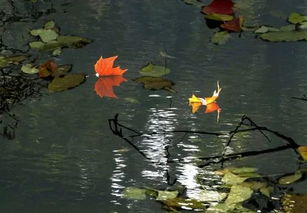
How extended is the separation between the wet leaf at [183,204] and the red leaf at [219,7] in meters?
0.94

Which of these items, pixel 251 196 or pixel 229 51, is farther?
pixel 229 51

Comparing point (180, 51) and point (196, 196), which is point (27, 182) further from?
point (180, 51)

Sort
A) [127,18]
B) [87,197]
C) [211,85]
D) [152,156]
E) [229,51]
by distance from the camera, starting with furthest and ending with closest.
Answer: [127,18] < [229,51] < [211,85] < [152,156] < [87,197]

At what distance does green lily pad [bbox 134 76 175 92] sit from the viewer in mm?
1569

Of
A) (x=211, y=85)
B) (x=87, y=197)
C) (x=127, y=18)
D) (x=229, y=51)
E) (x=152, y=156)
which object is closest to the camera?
(x=87, y=197)

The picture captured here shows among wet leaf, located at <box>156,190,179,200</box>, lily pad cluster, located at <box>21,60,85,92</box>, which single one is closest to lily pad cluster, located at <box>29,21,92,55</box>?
lily pad cluster, located at <box>21,60,85,92</box>

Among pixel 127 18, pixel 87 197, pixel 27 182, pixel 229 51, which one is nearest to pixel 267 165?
pixel 87 197

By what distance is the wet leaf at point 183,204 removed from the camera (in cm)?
113

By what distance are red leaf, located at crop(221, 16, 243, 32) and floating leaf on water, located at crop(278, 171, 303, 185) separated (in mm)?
726

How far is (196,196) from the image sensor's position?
46.0 inches

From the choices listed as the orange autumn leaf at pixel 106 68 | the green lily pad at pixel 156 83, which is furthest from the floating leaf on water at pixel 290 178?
the orange autumn leaf at pixel 106 68

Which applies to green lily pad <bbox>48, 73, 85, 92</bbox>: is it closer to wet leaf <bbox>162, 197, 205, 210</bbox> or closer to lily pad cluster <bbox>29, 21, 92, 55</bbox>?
lily pad cluster <bbox>29, 21, 92, 55</bbox>

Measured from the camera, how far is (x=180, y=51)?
1.76 m

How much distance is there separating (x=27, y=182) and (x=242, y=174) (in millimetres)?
396
